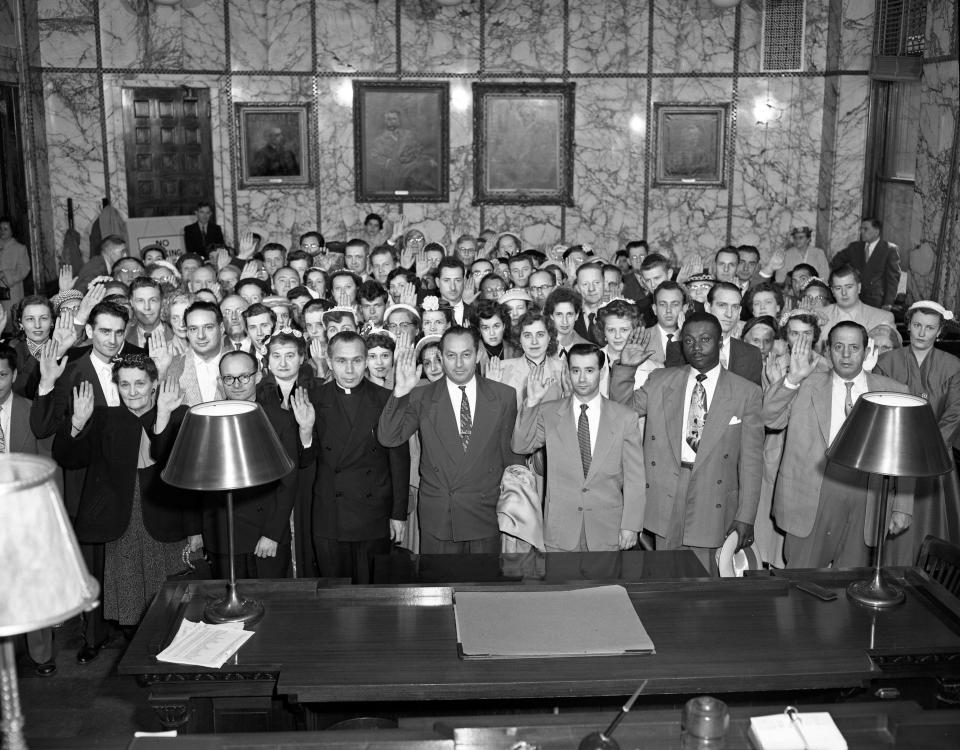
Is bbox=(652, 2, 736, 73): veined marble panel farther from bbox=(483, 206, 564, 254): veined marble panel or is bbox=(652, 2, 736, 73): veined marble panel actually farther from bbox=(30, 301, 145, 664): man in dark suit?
bbox=(30, 301, 145, 664): man in dark suit

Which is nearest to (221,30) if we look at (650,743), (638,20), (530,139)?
(530,139)

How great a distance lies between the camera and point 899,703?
375 centimetres

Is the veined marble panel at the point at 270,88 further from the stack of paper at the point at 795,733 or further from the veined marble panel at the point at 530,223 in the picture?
the stack of paper at the point at 795,733

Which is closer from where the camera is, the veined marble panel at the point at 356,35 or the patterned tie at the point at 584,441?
the patterned tie at the point at 584,441

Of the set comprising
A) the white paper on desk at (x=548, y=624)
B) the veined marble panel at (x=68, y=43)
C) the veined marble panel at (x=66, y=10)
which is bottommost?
the white paper on desk at (x=548, y=624)

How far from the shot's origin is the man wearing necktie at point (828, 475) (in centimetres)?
599

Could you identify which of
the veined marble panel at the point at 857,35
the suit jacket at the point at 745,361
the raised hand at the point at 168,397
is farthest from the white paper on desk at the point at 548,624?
the veined marble panel at the point at 857,35

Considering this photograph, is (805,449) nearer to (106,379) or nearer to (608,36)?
(106,379)

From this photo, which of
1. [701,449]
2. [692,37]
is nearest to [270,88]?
[692,37]

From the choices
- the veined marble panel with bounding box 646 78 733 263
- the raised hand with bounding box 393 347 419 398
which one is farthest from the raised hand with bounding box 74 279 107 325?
the veined marble panel with bounding box 646 78 733 263

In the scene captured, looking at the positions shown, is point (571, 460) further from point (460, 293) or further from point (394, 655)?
point (460, 293)

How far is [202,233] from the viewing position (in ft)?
50.1

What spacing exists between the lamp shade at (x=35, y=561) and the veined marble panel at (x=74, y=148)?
13.8 m

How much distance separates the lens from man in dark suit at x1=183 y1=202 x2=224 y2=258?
49.5ft
